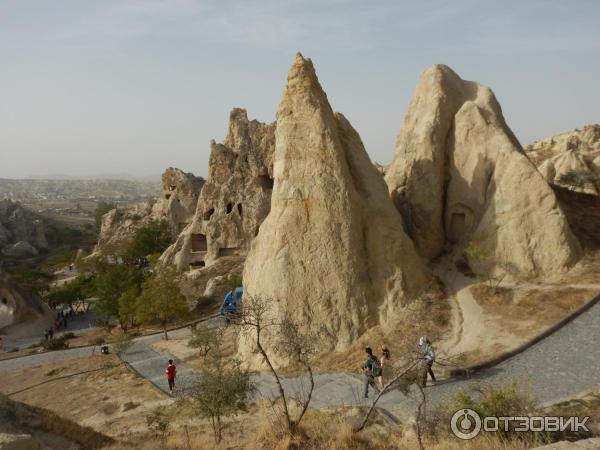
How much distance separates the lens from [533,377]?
11086mm

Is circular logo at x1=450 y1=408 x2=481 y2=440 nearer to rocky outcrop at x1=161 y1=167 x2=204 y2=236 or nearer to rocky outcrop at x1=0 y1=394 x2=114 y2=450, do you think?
rocky outcrop at x1=0 y1=394 x2=114 y2=450

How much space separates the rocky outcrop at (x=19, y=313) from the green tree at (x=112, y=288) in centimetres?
701

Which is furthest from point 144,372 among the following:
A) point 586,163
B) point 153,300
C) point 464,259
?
point 586,163

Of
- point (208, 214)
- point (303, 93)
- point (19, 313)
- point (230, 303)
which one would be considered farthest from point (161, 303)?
point (19, 313)

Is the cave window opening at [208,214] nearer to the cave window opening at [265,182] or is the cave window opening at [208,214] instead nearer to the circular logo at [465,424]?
the cave window opening at [265,182]

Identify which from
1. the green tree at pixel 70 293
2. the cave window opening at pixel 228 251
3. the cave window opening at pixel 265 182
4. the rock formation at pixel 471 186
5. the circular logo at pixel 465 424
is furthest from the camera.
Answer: the green tree at pixel 70 293

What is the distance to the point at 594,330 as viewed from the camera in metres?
13.0

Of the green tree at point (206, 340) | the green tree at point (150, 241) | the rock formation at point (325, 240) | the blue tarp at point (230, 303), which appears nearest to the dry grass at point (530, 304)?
the rock formation at point (325, 240)

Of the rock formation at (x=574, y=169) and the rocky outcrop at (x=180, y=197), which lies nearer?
the rock formation at (x=574, y=169)

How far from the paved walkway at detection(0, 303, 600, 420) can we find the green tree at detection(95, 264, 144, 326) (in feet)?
46.6

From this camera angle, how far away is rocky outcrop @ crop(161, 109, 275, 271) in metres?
32.1

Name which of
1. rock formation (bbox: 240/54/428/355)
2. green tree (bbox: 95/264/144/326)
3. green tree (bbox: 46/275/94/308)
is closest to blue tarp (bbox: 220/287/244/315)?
green tree (bbox: 95/264/144/326)

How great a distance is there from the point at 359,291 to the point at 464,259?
6.00 meters

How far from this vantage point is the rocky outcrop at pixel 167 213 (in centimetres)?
4441
